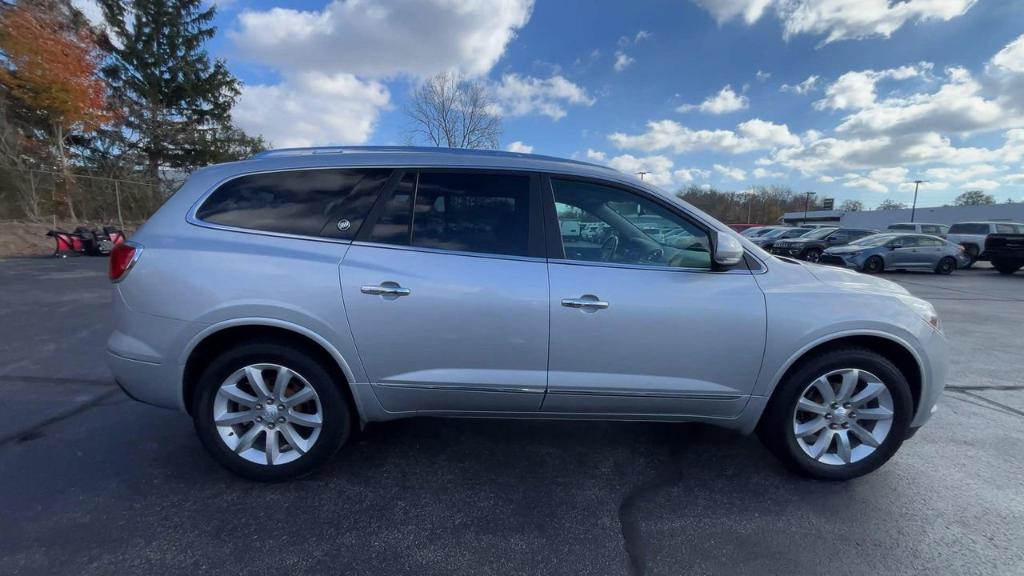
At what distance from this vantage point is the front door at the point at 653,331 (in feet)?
7.94

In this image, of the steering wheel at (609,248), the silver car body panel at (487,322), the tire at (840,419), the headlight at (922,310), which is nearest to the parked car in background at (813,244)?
the headlight at (922,310)

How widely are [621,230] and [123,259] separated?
9.58ft

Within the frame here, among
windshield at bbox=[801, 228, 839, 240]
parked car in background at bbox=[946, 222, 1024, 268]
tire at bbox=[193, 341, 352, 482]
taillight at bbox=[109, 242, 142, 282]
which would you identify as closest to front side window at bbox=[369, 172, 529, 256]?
tire at bbox=[193, 341, 352, 482]

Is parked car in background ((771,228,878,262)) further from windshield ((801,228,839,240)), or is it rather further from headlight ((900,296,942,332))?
headlight ((900,296,942,332))

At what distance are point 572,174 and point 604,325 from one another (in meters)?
0.95

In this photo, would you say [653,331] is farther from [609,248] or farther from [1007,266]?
[1007,266]

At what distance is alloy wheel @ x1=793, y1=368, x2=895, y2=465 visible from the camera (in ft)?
8.52

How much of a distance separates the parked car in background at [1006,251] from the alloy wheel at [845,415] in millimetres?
19578

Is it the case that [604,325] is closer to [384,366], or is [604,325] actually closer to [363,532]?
[384,366]

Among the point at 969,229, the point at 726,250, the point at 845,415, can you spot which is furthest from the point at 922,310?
the point at 969,229

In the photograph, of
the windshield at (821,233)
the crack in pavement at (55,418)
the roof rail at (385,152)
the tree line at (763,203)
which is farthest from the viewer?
the tree line at (763,203)

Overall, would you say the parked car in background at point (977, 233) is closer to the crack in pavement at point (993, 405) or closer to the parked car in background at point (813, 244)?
the parked car in background at point (813, 244)

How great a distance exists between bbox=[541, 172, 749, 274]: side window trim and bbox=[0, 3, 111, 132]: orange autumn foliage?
24.6 m

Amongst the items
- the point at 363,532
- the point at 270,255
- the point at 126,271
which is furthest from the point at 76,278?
the point at 363,532
